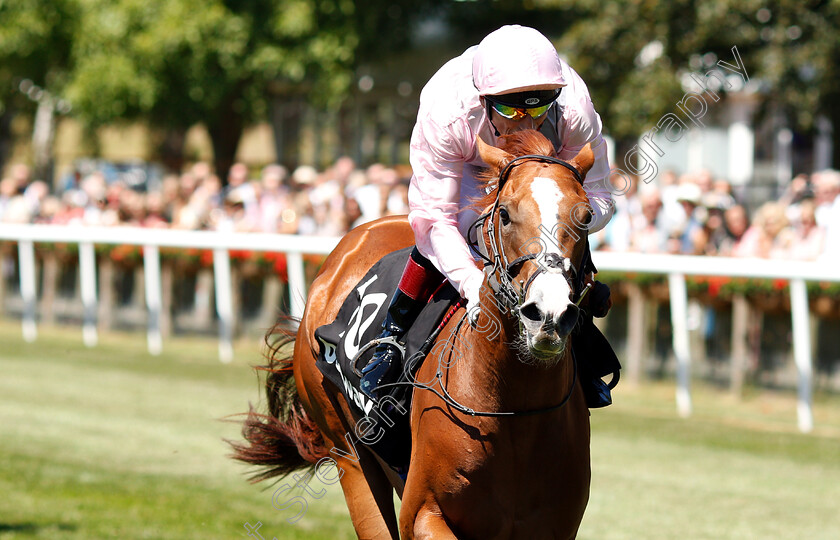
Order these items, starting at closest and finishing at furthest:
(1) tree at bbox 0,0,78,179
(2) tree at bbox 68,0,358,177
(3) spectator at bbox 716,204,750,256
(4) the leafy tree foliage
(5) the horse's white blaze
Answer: (5) the horse's white blaze < (3) spectator at bbox 716,204,750,256 < (4) the leafy tree foliage < (2) tree at bbox 68,0,358,177 < (1) tree at bbox 0,0,78,179

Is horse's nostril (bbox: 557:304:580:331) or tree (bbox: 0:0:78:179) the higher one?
tree (bbox: 0:0:78:179)

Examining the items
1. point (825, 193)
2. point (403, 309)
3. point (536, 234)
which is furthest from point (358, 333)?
point (825, 193)

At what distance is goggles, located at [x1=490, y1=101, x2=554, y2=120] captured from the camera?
A: 345 centimetres

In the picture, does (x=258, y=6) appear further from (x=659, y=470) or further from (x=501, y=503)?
(x=501, y=503)

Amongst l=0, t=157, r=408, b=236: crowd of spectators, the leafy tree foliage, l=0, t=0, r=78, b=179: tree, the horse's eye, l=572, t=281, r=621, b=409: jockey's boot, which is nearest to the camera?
the horse's eye

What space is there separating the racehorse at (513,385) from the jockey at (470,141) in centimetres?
13

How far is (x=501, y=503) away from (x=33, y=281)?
11464 millimetres

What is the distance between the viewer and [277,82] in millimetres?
24484

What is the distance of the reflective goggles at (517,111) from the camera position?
345cm

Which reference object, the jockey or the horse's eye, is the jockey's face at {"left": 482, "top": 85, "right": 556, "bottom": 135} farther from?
the horse's eye

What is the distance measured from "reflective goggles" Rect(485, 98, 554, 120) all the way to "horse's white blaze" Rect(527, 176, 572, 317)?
0.38m

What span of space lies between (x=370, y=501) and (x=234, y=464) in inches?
124

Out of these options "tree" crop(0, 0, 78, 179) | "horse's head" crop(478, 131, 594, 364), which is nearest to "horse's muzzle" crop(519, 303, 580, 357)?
"horse's head" crop(478, 131, 594, 364)

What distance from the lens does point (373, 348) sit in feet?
13.7
